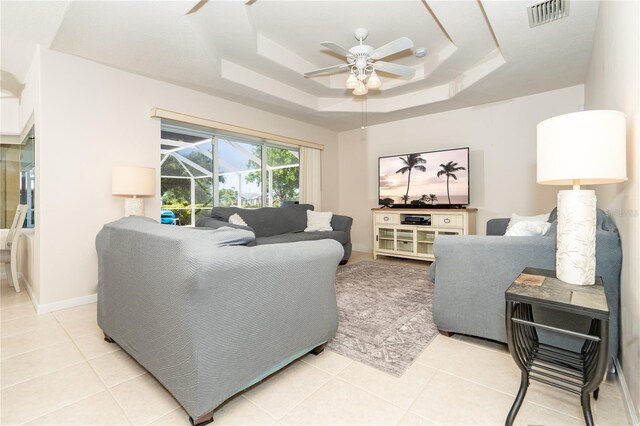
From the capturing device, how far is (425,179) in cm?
495

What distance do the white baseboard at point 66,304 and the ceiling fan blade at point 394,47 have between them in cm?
368

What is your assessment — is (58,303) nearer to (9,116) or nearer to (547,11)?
(9,116)

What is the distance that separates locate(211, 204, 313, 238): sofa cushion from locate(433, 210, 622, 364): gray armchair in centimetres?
271

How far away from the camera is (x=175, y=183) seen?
400 cm

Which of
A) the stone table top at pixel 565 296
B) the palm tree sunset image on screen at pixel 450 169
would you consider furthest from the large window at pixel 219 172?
the stone table top at pixel 565 296

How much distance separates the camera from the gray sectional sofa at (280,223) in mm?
3924

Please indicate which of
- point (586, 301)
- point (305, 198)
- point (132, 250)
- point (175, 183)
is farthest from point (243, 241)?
point (305, 198)

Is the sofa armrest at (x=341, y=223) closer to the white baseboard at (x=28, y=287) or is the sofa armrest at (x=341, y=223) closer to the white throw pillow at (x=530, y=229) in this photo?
the white throw pillow at (x=530, y=229)

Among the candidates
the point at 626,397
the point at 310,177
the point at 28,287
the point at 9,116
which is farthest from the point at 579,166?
the point at 9,116

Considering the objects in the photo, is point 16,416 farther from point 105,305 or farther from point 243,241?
point 243,241

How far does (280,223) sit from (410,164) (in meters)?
2.39

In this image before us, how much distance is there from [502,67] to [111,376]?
4357 millimetres

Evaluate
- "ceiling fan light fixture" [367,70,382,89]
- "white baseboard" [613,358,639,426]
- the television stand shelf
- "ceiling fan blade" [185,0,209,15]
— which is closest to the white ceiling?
"ceiling fan blade" [185,0,209,15]

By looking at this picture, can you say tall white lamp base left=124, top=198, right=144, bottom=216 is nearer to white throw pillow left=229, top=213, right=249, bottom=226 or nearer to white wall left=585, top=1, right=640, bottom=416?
white throw pillow left=229, top=213, right=249, bottom=226
